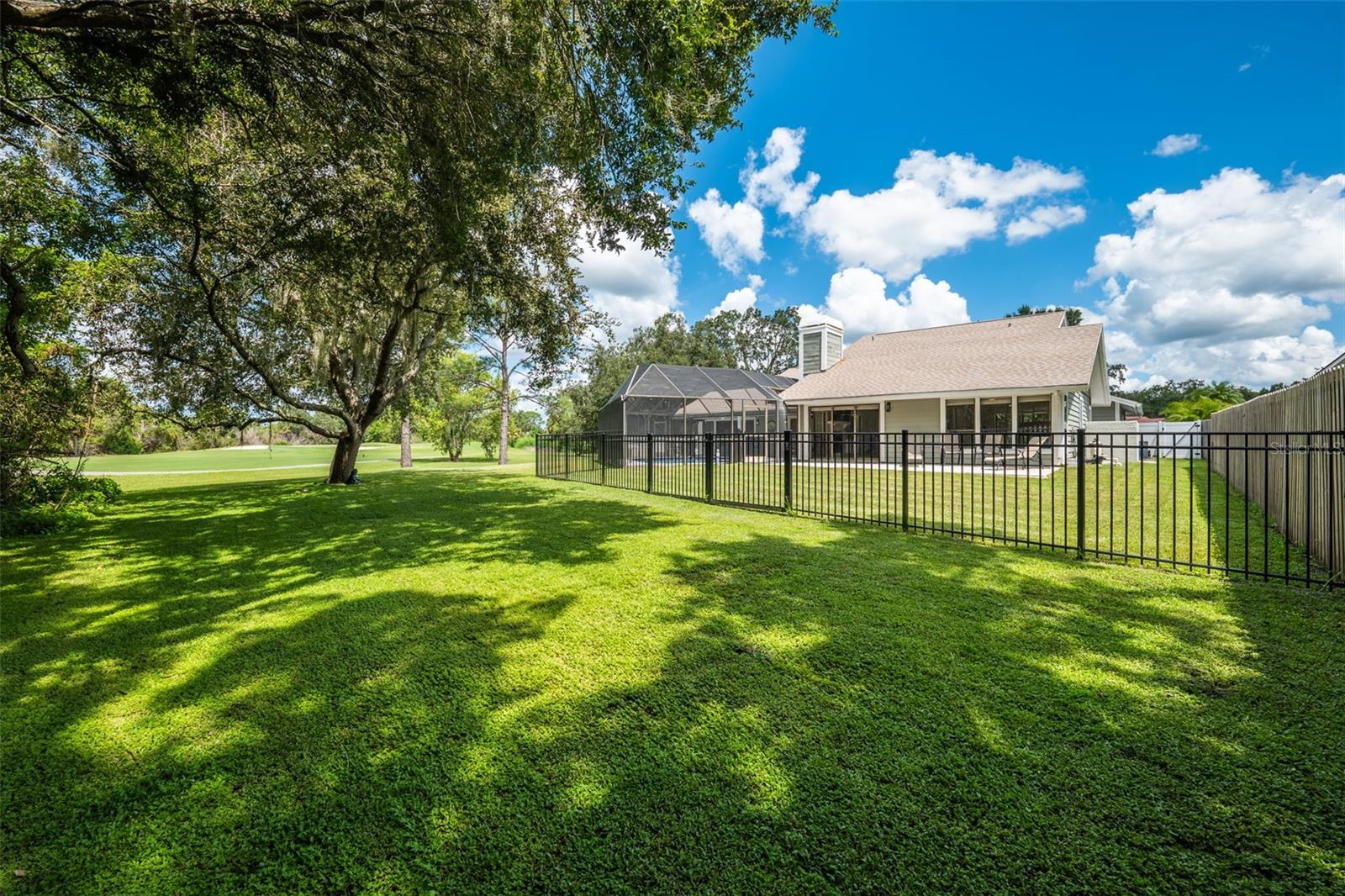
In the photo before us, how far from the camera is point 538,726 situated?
8.09ft

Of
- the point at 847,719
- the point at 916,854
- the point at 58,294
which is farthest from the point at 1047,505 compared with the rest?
the point at 58,294

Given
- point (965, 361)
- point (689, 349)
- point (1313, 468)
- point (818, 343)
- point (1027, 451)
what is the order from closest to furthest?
point (1313, 468) < point (1027, 451) < point (965, 361) < point (818, 343) < point (689, 349)

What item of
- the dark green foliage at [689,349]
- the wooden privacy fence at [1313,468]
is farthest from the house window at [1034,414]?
the dark green foliage at [689,349]

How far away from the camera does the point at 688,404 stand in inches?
861

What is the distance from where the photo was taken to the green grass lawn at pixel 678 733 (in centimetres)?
172

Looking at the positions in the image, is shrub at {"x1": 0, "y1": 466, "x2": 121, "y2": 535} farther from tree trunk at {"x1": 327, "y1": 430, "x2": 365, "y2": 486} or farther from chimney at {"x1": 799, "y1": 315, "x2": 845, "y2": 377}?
chimney at {"x1": 799, "y1": 315, "x2": 845, "y2": 377}

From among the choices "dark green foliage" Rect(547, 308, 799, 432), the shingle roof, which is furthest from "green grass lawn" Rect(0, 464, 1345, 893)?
"dark green foliage" Rect(547, 308, 799, 432)

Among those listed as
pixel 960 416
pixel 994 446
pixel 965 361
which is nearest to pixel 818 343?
pixel 965 361

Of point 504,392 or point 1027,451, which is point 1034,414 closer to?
point 1027,451

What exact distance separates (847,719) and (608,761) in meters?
1.16

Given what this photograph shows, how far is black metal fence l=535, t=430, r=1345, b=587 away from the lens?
4777mm

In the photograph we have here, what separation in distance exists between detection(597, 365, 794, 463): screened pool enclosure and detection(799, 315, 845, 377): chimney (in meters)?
2.04

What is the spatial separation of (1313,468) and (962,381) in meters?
13.0

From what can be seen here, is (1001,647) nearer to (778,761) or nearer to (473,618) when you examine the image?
(778,761)
